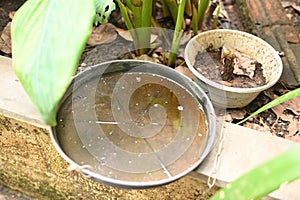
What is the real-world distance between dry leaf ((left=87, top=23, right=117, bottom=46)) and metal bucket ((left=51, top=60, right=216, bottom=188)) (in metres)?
0.29

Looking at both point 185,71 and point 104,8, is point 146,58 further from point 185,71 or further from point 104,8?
point 104,8

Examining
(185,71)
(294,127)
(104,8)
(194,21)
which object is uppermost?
(104,8)

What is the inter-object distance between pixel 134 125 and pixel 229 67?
0.35 meters

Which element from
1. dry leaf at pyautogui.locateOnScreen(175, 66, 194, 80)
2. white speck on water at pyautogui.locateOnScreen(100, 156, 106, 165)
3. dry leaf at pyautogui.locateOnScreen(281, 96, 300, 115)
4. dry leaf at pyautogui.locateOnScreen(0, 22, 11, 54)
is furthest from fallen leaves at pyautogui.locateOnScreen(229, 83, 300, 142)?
dry leaf at pyautogui.locateOnScreen(0, 22, 11, 54)

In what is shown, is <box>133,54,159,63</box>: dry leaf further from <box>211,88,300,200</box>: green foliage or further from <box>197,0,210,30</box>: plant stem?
<box>211,88,300,200</box>: green foliage

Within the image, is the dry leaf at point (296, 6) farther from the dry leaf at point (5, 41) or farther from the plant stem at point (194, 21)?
the dry leaf at point (5, 41)

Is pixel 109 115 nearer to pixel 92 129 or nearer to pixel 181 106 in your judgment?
pixel 92 129

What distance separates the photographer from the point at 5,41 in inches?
56.7

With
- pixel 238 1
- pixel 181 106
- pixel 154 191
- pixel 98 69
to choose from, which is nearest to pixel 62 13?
pixel 98 69

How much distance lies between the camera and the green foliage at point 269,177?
699 millimetres

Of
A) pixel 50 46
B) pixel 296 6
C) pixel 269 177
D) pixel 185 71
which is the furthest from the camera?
pixel 296 6

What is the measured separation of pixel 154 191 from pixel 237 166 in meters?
0.23

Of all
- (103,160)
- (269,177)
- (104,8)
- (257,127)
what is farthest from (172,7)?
(269,177)

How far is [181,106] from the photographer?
117 centimetres
